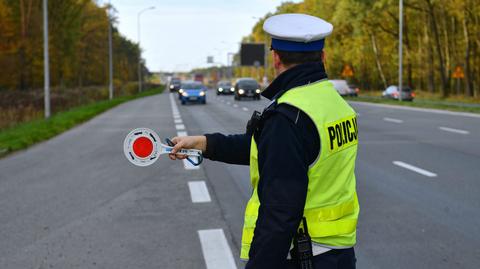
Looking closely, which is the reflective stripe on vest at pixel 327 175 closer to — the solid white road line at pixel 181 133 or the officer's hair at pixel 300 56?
the officer's hair at pixel 300 56

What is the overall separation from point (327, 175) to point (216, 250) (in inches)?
128

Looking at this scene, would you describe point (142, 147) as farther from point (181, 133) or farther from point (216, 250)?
point (181, 133)

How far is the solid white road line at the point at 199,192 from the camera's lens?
25.9ft

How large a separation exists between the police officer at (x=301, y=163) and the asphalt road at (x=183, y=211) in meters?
2.68

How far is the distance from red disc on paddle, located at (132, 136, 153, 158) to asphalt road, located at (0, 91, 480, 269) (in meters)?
2.31

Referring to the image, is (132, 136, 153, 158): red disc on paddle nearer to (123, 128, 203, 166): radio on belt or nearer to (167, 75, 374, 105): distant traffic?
(123, 128, 203, 166): radio on belt

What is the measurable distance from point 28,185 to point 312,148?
25.1 feet

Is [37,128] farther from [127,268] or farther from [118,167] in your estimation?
[127,268]

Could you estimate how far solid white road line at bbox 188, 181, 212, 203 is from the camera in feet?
25.9

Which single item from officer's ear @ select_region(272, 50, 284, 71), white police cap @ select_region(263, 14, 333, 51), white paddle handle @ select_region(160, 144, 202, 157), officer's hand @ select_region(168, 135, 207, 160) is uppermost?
white police cap @ select_region(263, 14, 333, 51)

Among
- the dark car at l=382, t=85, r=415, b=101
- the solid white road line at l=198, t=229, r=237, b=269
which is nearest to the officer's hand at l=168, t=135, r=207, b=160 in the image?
the solid white road line at l=198, t=229, r=237, b=269

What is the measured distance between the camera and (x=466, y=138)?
1563 cm

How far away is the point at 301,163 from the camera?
2168 mm

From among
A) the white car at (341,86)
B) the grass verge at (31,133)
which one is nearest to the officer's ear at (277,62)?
the grass verge at (31,133)
